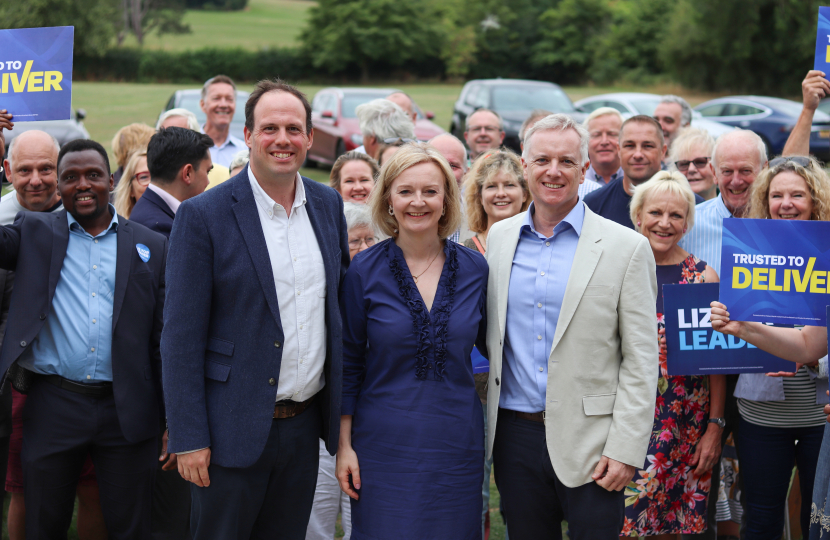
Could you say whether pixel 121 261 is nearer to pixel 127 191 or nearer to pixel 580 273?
pixel 127 191

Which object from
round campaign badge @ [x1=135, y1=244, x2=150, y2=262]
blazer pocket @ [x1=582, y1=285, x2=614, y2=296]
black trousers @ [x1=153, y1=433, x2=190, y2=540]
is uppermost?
round campaign badge @ [x1=135, y1=244, x2=150, y2=262]

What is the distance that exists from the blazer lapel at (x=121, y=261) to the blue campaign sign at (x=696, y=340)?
2.54 metres

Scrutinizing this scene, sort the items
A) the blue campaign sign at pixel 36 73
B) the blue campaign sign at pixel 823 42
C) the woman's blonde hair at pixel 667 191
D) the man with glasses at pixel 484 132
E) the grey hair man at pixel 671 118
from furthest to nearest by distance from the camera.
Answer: the grey hair man at pixel 671 118
the man with glasses at pixel 484 132
the blue campaign sign at pixel 823 42
the woman's blonde hair at pixel 667 191
the blue campaign sign at pixel 36 73

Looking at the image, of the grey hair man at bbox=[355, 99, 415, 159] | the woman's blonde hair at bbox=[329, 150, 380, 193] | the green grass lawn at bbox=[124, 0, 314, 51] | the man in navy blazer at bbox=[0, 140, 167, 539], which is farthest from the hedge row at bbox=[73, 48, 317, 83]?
the man in navy blazer at bbox=[0, 140, 167, 539]

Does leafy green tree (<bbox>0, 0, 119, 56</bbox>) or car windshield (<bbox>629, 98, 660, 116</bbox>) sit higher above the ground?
leafy green tree (<bbox>0, 0, 119, 56</bbox>)

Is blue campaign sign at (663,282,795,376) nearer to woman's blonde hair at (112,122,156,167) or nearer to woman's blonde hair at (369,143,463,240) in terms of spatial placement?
woman's blonde hair at (369,143,463,240)

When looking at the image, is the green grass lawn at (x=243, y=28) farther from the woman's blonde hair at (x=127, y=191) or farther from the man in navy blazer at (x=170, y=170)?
the man in navy blazer at (x=170, y=170)

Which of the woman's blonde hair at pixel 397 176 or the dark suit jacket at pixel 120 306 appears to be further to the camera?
the dark suit jacket at pixel 120 306

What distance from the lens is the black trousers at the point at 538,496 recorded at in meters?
2.88

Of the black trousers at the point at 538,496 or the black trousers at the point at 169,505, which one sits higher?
the black trousers at the point at 538,496

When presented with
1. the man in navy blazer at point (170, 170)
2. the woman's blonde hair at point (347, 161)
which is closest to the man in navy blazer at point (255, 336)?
the man in navy blazer at point (170, 170)

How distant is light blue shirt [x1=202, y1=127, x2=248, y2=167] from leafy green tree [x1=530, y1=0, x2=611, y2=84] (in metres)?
38.7

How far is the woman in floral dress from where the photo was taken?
3.74 metres

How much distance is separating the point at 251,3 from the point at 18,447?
84.9 metres
